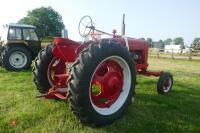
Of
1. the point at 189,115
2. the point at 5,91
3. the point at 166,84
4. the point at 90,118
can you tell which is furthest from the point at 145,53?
the point at 90,118

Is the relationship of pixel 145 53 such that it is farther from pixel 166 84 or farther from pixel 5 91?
pixel 5 91

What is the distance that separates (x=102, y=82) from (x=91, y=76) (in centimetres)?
70

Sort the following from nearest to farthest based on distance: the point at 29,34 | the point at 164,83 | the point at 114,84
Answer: the point at 114,84
the point at 164,83
the point at 29,34

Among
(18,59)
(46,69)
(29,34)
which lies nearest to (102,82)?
(46,69)

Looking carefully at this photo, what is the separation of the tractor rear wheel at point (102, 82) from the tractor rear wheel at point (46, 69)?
108 cm

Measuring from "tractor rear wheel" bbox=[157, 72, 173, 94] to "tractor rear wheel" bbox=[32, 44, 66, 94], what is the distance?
8.44 ft

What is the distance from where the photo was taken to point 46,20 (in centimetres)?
8794

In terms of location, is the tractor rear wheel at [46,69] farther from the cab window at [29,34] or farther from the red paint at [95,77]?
the cab window at [29,34]

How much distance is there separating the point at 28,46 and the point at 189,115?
9.35 metres

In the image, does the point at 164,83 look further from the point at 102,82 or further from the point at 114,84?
the point at 102,82

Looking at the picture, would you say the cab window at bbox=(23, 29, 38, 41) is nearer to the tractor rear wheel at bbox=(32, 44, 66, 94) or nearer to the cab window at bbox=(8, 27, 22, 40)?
the cab window at bbox=(8, 27, 22, 40)

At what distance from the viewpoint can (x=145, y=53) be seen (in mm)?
8695

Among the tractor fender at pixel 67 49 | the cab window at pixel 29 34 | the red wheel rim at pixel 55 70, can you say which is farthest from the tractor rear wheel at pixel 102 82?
the cab window at pixel 29 34

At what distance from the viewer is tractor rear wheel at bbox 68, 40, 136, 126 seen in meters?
4.54
